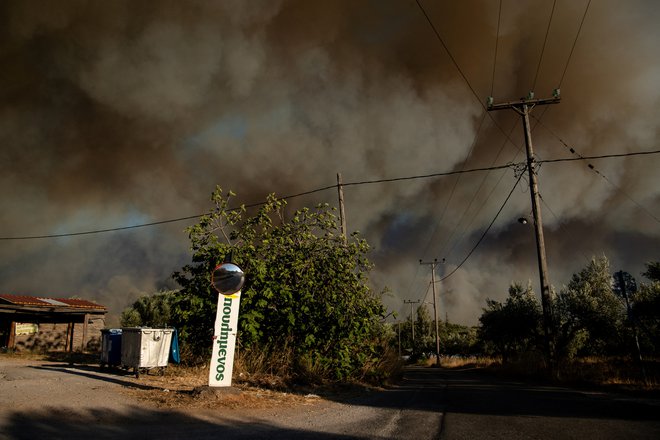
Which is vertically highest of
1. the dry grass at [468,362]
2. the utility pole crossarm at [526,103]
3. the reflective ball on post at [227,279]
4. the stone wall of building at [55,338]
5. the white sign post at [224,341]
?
the utility pole crossarm at [526,103]

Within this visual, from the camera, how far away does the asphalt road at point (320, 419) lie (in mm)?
5133

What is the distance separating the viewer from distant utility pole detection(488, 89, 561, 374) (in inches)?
608

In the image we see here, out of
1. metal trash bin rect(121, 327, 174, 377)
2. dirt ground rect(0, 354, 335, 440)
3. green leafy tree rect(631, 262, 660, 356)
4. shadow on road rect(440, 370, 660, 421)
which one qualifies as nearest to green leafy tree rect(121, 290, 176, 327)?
metal trash bin rect(121, 327, 174, 377)

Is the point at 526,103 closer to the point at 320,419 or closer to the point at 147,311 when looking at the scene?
the point at 320,419

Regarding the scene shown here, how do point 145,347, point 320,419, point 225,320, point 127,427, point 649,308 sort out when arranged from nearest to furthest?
point 127,427
point 320,419
point 225,320
point 145,347
point 649,308

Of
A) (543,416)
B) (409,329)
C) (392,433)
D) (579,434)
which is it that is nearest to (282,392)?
(392,433)

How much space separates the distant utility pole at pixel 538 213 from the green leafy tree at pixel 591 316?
10459mm

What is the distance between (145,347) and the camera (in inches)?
435

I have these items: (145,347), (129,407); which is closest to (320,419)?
(129,407)

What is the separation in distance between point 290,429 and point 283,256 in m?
7.24

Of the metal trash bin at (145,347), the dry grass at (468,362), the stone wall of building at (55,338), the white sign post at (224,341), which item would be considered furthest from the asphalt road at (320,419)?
the dry grass at (468,362)

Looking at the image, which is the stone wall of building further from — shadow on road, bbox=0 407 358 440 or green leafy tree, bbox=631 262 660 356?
green leafy tree, bbox=631 262 660 356

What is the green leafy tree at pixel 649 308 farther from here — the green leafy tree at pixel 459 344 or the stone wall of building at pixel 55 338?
the green leafy tree at pixel 459 344

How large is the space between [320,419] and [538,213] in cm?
1425
